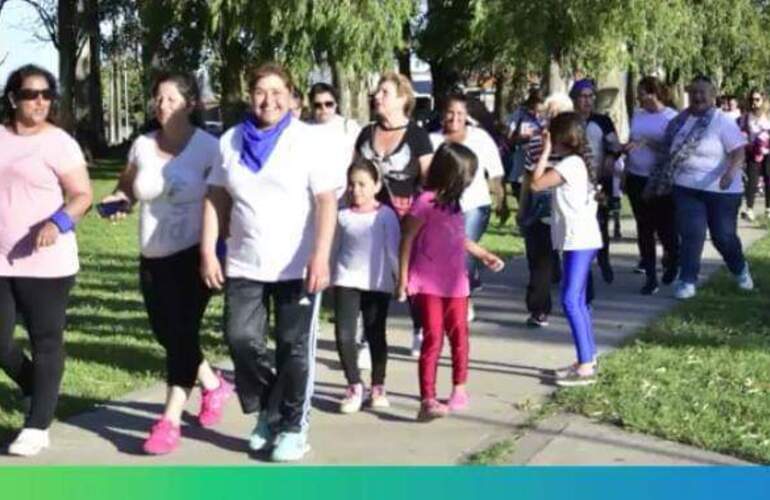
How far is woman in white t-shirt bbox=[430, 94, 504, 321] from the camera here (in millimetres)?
8336

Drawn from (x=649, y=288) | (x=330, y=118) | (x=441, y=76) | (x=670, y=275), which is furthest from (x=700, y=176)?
(x=441, y=76)

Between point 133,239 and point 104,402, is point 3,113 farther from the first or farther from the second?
point 133,239

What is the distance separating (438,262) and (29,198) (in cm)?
201

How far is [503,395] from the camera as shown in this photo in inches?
289

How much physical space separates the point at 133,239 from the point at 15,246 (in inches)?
417

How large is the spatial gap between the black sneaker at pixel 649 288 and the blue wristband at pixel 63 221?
6.00 m

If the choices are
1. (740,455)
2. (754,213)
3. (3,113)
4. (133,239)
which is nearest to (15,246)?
(3,113)

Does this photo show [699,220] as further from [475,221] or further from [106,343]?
[106,343]

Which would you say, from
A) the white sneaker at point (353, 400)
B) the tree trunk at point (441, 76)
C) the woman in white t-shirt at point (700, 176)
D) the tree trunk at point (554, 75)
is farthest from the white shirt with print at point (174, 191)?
the tree trunk at point (441, 76)

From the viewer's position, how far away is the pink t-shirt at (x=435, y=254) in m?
6.77

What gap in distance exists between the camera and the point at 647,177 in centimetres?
1116

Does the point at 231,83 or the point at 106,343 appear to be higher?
the point at 231,83

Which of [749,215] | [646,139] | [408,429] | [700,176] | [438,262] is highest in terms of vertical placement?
[646,139]

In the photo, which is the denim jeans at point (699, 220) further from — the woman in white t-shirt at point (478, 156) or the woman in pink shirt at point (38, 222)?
the woman in pink shirt at point (38, 222)
